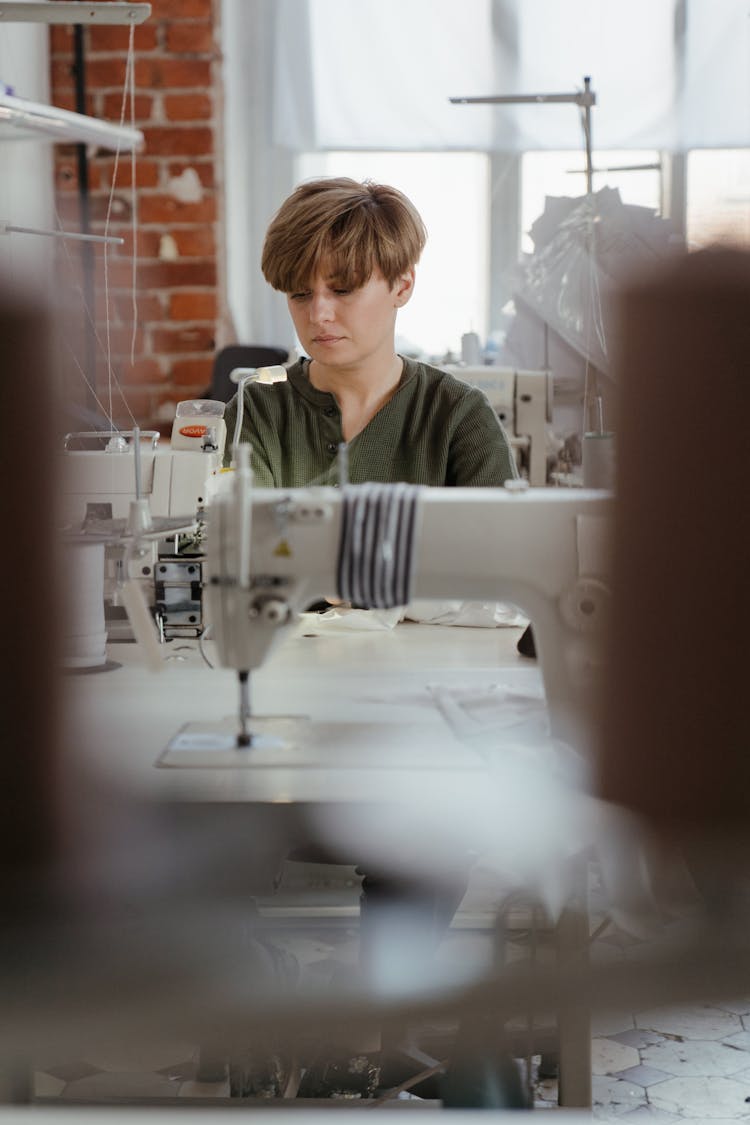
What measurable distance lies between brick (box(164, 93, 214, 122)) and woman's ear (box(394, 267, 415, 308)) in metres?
1.93

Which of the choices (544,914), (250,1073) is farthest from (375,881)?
(250,1073)

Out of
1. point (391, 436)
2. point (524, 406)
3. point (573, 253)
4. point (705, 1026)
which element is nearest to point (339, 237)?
point (391, 436)

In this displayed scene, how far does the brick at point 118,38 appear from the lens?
10.2 feet

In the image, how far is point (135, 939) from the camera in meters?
0.88

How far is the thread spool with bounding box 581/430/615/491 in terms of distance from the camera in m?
0.92

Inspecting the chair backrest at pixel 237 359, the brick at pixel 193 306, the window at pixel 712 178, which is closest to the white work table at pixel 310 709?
the chair backrest at pixel 237 359

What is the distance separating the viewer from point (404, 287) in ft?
4.91

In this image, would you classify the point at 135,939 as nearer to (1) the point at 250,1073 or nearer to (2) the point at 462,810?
(2) the point at 462,810

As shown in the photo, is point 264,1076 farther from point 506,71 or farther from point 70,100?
point 506,71

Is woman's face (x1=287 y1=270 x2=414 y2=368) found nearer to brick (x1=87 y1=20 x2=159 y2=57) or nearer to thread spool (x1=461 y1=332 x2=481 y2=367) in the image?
thread spool (x1=461 y1=332 x2=481 y2=367)

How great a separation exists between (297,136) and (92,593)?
294 centimetres

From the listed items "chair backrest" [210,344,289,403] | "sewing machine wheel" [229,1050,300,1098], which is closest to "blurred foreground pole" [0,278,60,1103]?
"sewing machine wheel" [229,1050,300,1098]

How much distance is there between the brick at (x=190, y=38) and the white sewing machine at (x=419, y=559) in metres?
2.53

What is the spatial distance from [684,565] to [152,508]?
2.26 feet
